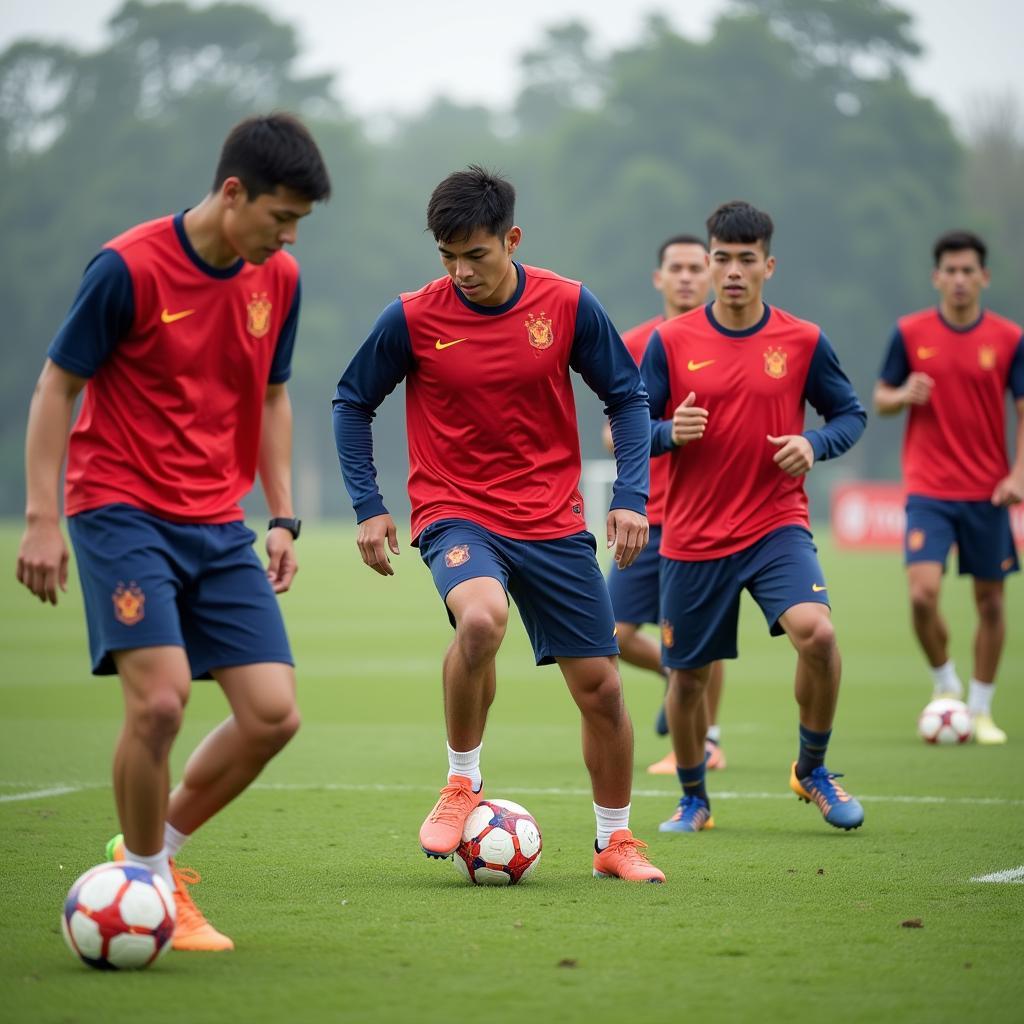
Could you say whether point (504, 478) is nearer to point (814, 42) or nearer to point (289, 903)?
point (289, 903)

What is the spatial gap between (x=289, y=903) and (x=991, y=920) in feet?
7.57

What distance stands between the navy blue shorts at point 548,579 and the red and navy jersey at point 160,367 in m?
1.29

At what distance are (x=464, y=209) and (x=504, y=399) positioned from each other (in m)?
0.73

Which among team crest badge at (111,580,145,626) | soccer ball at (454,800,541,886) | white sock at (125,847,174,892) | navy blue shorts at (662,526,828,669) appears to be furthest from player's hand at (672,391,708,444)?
white sock at (125,847,174,892)

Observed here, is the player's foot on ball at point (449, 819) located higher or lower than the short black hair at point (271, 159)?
lower

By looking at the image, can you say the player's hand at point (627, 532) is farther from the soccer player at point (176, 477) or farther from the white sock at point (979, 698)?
the white sock at point (979, 698)

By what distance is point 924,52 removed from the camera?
275 ft

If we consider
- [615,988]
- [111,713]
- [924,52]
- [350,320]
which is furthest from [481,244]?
[924,52]

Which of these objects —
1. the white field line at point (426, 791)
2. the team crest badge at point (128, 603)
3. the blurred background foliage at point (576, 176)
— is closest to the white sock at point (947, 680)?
the white field line at point (426, 791)

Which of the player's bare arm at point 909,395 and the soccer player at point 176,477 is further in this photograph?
the player's bare arm at point 909,395

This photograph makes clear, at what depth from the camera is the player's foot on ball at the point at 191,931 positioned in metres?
5.61

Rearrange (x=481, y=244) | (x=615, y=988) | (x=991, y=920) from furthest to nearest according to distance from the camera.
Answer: (x=481, y=244)
(x=991, y=920)
(x=615, y=988)

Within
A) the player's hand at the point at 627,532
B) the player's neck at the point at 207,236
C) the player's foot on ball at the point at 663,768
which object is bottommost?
the player's foot on ball at the point at 663,768

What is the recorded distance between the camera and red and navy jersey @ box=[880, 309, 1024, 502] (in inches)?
468
